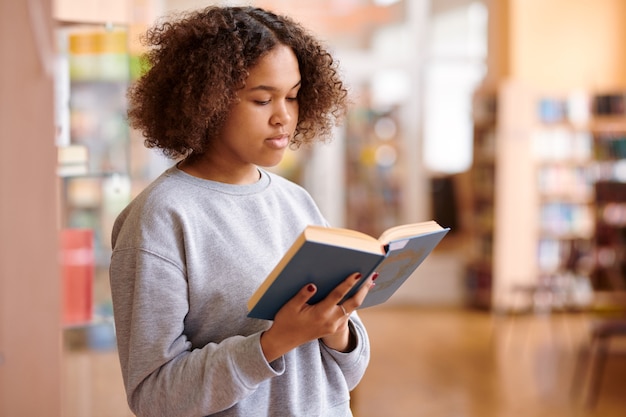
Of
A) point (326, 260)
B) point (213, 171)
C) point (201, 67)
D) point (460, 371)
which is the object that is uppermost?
point (201, 67)

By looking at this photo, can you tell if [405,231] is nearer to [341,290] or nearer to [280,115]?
[341,290]

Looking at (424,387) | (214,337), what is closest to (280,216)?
(214,337)

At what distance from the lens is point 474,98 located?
7.84 m

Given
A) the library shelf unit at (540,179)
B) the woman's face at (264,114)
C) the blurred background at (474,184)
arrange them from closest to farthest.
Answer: the woman's face at (264,114) < the blurred background at (474,184) < the library shelf unit at (540,179)

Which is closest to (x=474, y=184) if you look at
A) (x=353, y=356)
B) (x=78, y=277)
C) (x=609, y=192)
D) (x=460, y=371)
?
(x=609, y=192)

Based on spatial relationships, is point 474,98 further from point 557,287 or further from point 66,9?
point 66,9

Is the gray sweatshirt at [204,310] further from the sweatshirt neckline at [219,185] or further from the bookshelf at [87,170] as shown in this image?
the bookshelf at [87,170]

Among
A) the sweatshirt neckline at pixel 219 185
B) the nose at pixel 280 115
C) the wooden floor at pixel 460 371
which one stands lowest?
the wooden floor at pixel 460 371

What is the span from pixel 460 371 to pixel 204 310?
4.43 meters

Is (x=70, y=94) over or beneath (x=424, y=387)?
over

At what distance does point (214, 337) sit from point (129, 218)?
23cm

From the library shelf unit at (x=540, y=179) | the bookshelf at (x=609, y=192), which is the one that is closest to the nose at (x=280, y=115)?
the bookshelf at (x=609, y=192)

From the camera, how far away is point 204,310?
129cm

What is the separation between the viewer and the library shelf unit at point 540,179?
24.6 feet
